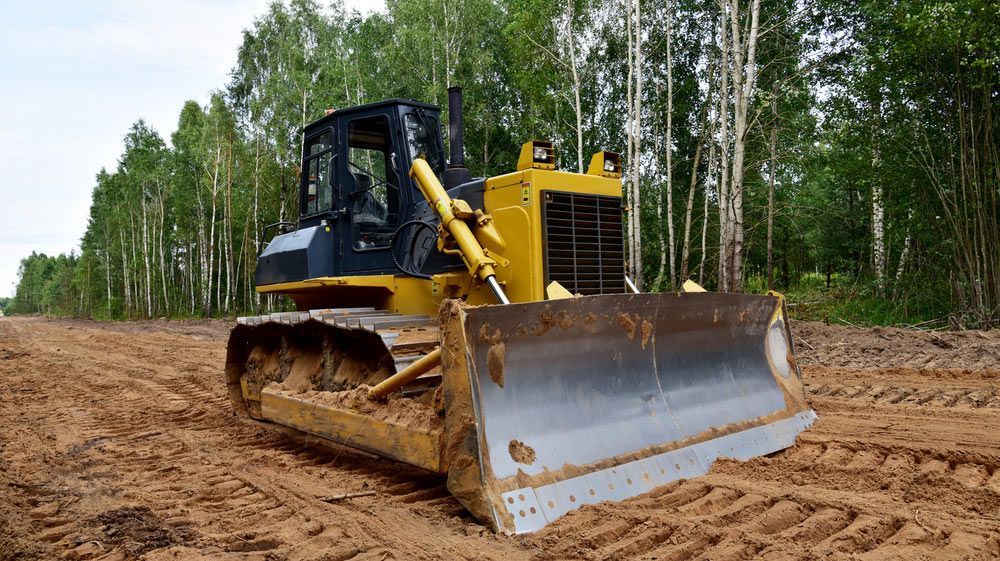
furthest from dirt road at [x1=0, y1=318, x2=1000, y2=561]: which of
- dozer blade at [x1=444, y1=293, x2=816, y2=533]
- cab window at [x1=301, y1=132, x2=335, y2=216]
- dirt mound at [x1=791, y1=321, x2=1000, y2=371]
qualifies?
cab window at [x1=301, y1=132, x2=335, y2=216]

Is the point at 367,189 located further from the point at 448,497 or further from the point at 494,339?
the point at 448,497

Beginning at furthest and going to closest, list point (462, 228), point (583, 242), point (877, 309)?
point (877, 309) < point (583, 242) < point (462, 228)

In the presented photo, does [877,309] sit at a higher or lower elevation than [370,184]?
lower

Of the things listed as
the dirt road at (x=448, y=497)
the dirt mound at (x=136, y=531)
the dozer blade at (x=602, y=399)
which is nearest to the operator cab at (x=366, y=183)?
the dirt road at (x=448, y=497)

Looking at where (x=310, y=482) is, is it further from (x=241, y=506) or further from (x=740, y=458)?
(x=740, y=458)

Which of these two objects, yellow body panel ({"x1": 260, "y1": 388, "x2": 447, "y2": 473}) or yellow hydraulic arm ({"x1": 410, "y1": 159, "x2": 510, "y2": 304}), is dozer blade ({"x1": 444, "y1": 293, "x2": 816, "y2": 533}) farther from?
yellow hydraulic arm ({"x1": 410, "y1": 159, "x2": 510, "y2": 304})

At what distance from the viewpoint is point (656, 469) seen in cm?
355

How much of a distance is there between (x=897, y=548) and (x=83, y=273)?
6241cm

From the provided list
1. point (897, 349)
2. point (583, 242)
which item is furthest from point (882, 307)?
point (583, 242)

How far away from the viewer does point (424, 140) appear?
18.1 ft

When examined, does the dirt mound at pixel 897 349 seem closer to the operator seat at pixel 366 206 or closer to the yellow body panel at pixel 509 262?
the yellow body panel at pixel 509 262

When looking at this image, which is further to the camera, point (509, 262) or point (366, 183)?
point (366, 183)

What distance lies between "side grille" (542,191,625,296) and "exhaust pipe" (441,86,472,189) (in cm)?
85

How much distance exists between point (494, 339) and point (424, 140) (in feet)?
8.72
